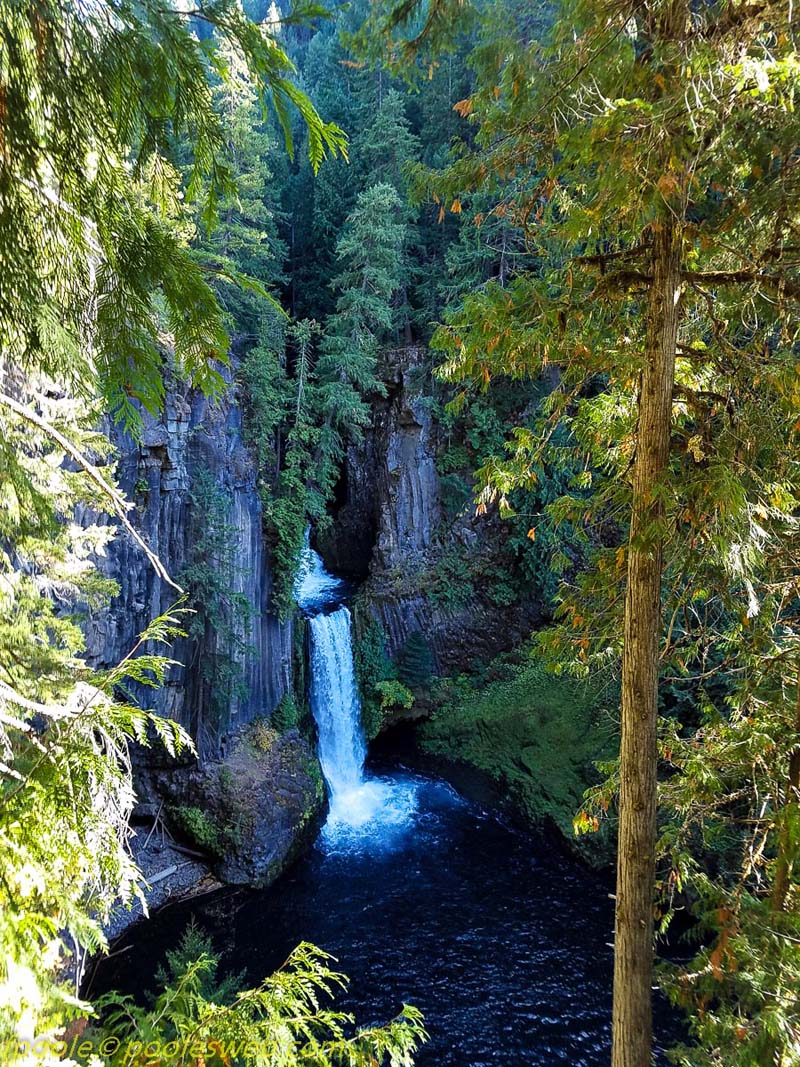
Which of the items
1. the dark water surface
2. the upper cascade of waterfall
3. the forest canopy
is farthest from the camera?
the upper cascade of waterfall

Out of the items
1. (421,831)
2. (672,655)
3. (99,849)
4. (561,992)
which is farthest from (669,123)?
(421,831)

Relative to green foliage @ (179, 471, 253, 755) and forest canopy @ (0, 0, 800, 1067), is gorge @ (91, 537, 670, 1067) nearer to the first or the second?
forest canopy @ (0, 0, 800, 1067)

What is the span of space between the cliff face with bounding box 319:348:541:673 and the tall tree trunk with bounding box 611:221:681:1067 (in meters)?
12.7

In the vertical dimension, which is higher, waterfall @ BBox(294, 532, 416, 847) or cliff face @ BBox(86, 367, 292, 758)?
cliff face @ BBox(86, 367, 292, 758)

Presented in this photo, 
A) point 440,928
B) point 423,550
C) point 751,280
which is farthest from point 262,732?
point 751,280

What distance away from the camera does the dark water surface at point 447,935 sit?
7844 millimetres

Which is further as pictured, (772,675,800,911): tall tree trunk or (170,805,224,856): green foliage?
(170,805,224,856): green foliage

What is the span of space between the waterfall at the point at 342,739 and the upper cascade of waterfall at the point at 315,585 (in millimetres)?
54

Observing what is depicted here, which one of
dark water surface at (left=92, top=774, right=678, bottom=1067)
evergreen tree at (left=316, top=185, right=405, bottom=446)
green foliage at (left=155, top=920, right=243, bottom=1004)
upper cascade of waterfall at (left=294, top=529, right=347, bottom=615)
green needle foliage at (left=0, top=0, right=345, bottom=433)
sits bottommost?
dark water surface at (left=92, top=774, right=678, bottom=1067)

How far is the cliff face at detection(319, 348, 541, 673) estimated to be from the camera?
54.1 ft

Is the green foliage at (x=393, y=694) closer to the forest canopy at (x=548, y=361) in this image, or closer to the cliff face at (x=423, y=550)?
the cliff face at (x=423, y=550)

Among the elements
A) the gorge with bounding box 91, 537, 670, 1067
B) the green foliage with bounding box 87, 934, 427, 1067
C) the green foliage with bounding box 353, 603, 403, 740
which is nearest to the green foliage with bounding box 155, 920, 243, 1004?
the gorge with bounding box 91, 537, 670, 1067

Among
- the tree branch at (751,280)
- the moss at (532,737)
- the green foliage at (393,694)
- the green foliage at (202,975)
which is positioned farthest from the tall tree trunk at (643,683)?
the green foliage at (393,694)

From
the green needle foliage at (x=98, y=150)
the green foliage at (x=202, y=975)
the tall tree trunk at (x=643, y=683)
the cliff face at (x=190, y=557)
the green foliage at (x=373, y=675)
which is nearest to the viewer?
the green needle foliage at (x=98, y=150)
